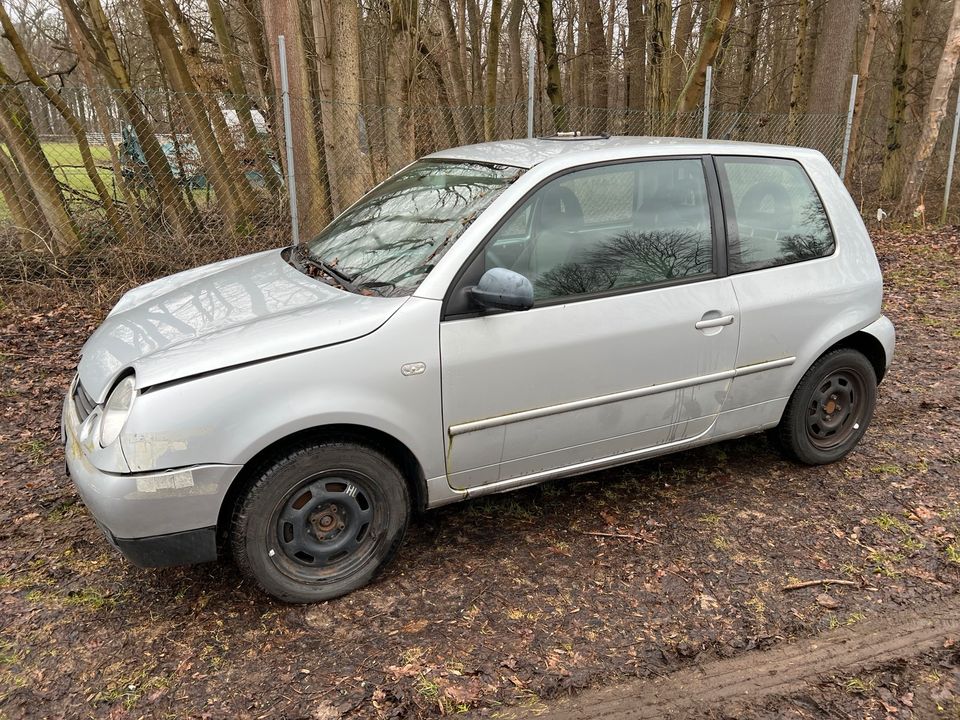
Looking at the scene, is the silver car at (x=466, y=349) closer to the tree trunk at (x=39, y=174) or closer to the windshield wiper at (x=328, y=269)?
the windshield wiper at (x=328, y=269)

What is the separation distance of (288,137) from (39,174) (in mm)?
2726

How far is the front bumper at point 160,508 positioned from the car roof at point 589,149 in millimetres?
1954

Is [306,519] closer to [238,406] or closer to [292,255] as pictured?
[238,406]

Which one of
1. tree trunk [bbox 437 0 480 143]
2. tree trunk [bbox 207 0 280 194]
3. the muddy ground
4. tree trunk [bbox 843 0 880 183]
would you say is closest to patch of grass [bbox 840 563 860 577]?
the muddy ground

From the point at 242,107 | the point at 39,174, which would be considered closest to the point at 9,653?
the point at 39,174

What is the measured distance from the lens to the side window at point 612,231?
326cm

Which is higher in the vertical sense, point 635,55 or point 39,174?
point 635,55

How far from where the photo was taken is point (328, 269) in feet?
11.6

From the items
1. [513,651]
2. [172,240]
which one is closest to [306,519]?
[513,651]

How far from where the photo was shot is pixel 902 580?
129 inches

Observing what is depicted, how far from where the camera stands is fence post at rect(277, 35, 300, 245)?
6738 mm

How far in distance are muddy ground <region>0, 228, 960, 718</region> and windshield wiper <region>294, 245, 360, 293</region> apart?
1251 millimetres

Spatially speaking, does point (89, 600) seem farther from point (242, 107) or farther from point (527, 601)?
point (242, 107)

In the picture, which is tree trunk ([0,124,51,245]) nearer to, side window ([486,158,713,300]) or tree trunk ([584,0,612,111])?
side window ([486,158,713,300])
